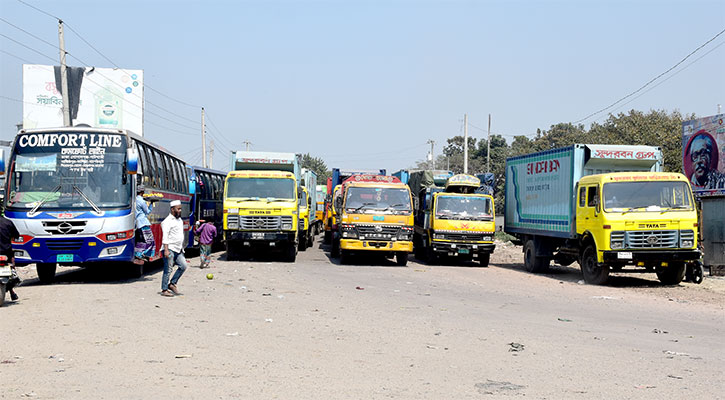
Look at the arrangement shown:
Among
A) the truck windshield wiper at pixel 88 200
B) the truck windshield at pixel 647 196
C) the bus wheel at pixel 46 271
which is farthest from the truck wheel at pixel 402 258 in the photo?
the bus wheel at pixel 46 271

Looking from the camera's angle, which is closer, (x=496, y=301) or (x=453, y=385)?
(x=453, y=385)

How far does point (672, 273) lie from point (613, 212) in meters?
2.25

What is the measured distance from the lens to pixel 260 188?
21.0m

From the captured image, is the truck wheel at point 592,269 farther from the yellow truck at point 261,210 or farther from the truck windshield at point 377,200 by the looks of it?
the yellow truck at point 261,210

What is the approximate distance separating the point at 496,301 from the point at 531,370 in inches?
234

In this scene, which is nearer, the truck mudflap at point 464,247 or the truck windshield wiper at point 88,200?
the truck windshield wiper at point 88,200

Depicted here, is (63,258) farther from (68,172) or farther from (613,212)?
(613,212)

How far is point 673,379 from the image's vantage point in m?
6.64

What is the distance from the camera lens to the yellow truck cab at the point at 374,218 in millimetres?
20078

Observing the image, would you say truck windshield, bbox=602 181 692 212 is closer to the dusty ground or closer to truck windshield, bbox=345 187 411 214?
the dusty ground

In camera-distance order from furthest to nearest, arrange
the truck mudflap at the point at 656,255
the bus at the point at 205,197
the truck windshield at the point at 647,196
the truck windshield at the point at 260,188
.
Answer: the bus at the point at 205,197, the truck windshield at the point at 260,188, the truck windshield at the point at 647,196, the truck mudflap at the point at 656,255

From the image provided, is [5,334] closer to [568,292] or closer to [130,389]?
[130,389]

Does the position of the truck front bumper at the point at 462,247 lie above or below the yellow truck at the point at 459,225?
below

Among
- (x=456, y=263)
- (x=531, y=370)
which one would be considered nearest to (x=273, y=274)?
(x=456, y=263)
